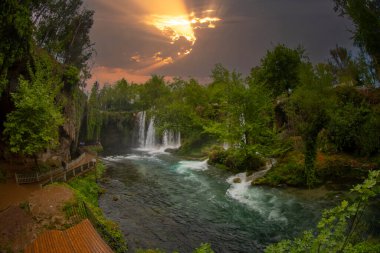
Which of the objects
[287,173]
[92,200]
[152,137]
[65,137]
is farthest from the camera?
[152,137]

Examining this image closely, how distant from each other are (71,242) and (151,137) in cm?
5050

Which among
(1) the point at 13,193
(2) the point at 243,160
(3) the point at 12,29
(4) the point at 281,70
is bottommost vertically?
(1) the point at 13,193

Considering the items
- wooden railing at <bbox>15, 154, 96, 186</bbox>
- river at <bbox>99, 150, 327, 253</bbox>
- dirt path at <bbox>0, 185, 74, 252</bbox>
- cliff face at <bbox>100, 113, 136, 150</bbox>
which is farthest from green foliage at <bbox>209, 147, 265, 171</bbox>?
cliff face at <bbox>100, 113, 136, 150</bbox>

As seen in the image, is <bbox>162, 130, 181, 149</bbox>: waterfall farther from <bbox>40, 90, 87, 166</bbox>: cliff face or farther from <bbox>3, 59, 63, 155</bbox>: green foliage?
<bbox>3, 59, 63, 155</bbox>: green foliage

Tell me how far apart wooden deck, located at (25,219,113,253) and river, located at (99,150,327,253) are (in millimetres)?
2723

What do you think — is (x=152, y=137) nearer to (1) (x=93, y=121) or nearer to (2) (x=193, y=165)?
(1) (x=93, y=121)

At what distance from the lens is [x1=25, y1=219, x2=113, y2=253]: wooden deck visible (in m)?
11.1

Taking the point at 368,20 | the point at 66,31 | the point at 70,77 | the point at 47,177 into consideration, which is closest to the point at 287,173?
the point at 368,20

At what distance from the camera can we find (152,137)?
6181 centimetres

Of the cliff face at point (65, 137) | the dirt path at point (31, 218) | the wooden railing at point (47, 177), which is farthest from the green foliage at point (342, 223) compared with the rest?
the cliff face at point (65, 137)

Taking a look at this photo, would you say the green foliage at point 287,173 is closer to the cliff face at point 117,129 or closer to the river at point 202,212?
the river at point 202,212

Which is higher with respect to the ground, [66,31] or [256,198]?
[66,31]

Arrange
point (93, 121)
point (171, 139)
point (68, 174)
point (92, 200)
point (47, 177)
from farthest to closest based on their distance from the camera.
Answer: point (171, 139), point (93, 121), point (68, 174), point (47, 177), point (92, 200)

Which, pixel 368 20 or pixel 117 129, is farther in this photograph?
pixel 117 129
